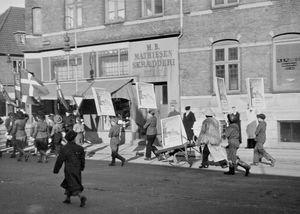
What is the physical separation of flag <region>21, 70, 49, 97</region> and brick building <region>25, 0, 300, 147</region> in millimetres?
2266

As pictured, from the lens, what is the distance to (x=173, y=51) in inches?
805

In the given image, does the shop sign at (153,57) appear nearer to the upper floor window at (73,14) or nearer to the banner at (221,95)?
the upper floor window at (73,14)

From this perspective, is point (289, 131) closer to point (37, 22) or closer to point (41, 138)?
point (41, 138)

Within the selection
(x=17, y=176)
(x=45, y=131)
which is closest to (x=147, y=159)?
(x=45, y=131)

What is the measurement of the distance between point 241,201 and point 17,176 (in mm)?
6668

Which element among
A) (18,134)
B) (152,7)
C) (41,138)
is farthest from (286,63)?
(18,134)

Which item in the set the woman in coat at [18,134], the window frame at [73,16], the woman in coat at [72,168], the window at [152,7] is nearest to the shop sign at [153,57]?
the window at [152,7]

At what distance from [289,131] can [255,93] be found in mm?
3459

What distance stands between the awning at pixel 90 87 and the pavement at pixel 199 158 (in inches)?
97.3

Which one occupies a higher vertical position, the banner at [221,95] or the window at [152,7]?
the window at [152,7]

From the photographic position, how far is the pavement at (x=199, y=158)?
13.0 meters

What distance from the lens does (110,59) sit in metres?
22.7

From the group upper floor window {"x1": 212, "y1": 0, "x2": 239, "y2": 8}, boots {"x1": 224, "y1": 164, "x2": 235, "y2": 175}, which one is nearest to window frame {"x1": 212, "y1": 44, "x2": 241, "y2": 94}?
upper floor window {"x1": 212, "y1": 0, "x2": 239, "y2": 8}

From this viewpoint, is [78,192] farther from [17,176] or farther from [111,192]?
[17,176]
